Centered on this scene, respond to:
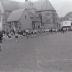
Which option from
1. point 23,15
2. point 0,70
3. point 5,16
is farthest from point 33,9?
point 0,70

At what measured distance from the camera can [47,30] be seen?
17.3m

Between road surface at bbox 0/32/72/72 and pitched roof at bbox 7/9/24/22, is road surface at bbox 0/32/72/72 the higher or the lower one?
the lower one

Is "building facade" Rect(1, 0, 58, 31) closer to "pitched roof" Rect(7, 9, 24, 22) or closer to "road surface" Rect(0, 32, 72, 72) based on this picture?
"pitched roof" Rect(7, 9, 24, 22)

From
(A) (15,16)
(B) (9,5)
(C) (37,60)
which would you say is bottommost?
(C) (37,60)

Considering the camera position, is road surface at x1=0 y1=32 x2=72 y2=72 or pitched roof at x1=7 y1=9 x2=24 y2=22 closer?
road surface at x1=0 y1=32 x2=72 y2=72

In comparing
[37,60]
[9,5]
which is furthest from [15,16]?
[37,60]

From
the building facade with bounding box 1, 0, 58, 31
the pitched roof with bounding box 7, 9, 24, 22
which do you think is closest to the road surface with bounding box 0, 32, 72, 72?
the building facade with bounding box 1, 0, 58, 31

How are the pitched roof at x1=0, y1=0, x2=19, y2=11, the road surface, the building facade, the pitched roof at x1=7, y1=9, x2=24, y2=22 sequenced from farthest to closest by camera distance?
the pitched roof at x1=7, y1=9, x2=24, y2=22 < the building facade < the pitched roof at x1=0, y1=0, x2=19, y2=11 < the road surface

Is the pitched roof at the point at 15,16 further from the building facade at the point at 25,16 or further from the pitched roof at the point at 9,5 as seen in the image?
the pitched roof at the point at 9,5

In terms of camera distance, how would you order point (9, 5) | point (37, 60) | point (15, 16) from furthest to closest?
point (15, 16), point (9, 5), point (37, 60)

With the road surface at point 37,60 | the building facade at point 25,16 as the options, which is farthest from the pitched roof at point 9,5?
the road surface at point 37,60

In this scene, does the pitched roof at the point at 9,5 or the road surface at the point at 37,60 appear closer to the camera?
the road surface at the point at 37,60

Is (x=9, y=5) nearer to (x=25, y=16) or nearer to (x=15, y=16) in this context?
(x=15, y=16)

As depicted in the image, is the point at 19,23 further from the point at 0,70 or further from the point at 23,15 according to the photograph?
the point at 0,70
